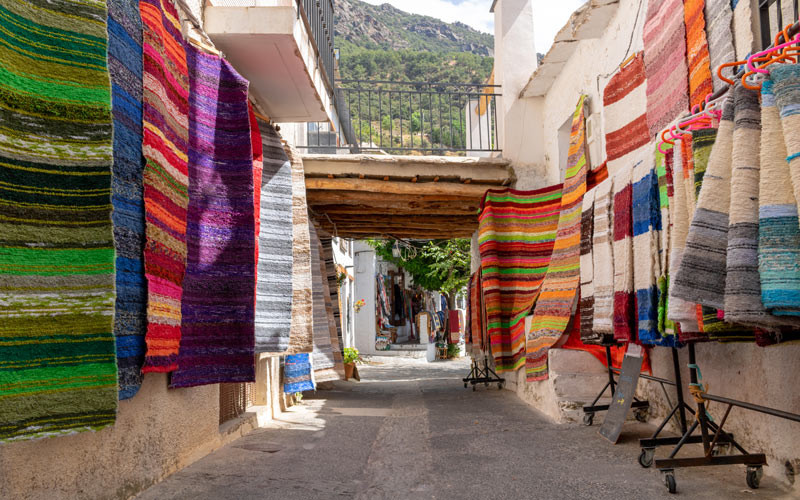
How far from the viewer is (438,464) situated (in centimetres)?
372

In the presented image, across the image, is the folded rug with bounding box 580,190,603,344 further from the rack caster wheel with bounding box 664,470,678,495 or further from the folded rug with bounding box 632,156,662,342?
the rack caster wheel with bounding box 664,470,678,495

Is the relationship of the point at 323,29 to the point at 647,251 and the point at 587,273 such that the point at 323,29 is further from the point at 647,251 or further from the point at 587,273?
the point at 647,251

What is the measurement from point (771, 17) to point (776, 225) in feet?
5.60

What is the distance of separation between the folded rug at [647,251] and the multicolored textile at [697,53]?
1.88 ft

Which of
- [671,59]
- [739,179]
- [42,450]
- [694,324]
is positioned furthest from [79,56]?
[671,59]

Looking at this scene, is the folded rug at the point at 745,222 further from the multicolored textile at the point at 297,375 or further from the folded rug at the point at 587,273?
the multicolored textile at the point at 297,375

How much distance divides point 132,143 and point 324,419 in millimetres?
3930

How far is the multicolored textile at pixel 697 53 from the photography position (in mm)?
3406

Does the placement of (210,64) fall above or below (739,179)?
above

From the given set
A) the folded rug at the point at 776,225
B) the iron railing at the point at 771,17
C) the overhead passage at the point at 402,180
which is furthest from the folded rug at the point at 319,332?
the folded rug at the point at 776,225

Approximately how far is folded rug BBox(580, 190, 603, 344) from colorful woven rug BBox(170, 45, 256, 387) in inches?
90.9

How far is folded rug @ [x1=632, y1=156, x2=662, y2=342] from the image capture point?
3170 mm

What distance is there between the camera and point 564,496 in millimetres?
2883

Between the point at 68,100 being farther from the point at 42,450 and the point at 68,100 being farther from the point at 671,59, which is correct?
the point at 671,59
